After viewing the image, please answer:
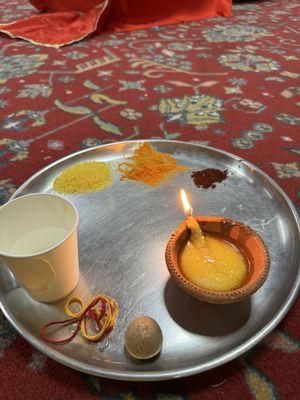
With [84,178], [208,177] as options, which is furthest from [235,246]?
[84,178]

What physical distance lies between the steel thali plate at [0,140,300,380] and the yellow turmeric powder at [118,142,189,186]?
0.02 meters

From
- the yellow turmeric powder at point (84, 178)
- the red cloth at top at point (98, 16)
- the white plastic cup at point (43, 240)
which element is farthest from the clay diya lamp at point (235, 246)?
the red cloth at top at point (98, 16)

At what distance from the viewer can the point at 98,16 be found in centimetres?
197

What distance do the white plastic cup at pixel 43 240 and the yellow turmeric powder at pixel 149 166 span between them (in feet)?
0.87

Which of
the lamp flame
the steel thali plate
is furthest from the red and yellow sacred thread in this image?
the lamp flame

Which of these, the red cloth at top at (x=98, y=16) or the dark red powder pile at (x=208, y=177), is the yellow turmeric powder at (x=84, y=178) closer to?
the dark red powder pile at (x=208, y=177)

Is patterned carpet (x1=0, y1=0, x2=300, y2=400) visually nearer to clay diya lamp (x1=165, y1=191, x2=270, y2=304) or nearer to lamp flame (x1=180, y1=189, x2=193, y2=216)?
clay diya lamp (x1=165, y1=191, x2=270, y2=304)

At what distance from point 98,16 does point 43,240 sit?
1844 millimetres

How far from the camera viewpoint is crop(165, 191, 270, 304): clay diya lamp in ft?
1.50

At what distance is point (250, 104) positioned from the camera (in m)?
1.20

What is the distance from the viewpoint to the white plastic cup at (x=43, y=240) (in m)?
0.46

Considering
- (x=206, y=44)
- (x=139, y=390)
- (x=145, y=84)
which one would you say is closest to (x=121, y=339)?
(x=139, y=390)

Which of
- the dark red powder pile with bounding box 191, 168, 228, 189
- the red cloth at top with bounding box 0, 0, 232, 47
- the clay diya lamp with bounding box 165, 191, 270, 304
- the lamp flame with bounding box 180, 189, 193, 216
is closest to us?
the clay diya lamp with bounding box 165, 191, 270, 304

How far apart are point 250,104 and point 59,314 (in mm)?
988
